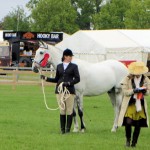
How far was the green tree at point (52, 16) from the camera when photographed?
78812 mm

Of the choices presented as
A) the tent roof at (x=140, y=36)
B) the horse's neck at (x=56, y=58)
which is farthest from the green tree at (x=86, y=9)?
the horse's neck at (x=56, y=58)

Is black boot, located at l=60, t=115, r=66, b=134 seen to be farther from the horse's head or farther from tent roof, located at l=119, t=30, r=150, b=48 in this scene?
tent roof, located at l=119, t=30, r=150, b=48

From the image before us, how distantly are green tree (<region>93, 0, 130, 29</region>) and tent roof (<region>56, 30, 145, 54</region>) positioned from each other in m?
33.6

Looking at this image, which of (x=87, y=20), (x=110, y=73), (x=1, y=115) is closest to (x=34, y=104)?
(x=1, y=115)

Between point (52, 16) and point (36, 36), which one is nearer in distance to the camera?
point (36, 36)

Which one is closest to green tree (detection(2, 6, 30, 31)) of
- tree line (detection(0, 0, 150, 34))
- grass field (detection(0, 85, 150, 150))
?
tree line (detection(0, 0, 150, 34))

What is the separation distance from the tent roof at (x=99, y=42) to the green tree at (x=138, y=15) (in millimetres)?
27483

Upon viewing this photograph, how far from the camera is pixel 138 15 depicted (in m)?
69.1

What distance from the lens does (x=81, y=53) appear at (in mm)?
40844

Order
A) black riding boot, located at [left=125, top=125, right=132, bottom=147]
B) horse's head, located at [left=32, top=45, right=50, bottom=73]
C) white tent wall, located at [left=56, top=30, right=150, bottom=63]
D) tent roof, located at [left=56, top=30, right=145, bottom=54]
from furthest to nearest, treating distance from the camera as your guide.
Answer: tent roof, located at [left=56, top=30, right=145, bottom=54]
white tent wall, located at [left=56, top=30, right=150, bottom=63]
horse's head, located at [left=32, top=45, right=50, bottom=73]
black riding boot, located at [left=125, top=125, right=132, bottom=147]

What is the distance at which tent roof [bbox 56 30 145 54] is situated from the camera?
128 ft

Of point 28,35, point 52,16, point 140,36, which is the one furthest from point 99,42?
point 52,16

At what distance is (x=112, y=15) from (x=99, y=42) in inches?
1480

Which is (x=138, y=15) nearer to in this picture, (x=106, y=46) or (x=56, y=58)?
(x=106, y=46)
